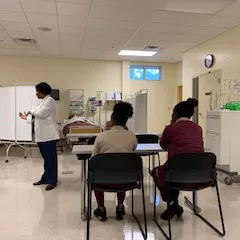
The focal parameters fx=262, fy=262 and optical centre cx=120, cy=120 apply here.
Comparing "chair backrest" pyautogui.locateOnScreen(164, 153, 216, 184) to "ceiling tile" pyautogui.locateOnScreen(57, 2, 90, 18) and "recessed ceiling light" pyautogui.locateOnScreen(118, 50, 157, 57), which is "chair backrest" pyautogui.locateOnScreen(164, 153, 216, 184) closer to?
"ceiling tile" pyautogui.locateOnScreen(57, 2, 90, 18)

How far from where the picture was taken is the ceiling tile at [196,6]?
397 centimetres

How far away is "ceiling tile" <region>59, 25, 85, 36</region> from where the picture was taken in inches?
208

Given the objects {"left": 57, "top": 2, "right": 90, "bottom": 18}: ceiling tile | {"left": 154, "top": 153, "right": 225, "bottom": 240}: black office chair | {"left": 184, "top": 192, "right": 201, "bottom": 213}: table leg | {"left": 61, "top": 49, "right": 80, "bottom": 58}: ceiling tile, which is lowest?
{"left": 184, "top": 192, "right": 201, "bottom": 213}: table leg

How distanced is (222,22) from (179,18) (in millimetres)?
870

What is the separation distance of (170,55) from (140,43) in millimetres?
1768

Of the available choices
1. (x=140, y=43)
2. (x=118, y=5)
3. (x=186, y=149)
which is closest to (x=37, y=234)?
(x=186, y=149)

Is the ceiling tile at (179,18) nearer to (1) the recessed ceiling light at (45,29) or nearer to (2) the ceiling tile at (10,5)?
(1) the recessed ceiling light at (45,29)

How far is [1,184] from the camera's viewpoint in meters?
3.97

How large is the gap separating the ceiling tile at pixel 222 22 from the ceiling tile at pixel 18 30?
11.5 feet

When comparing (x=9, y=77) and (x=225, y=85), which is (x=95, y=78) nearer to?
(x=9, y=77)

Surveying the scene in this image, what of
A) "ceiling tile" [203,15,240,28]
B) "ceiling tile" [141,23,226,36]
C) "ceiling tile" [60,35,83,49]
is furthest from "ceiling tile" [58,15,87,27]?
"ceiling tile" [203,15,240,28]

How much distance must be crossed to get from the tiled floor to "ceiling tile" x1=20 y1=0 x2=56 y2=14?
9.02 feet

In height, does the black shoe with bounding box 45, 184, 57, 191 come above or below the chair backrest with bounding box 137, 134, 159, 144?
below

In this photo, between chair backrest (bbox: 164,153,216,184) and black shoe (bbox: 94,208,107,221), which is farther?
black shoe (bbox: 94,208,107,221)
